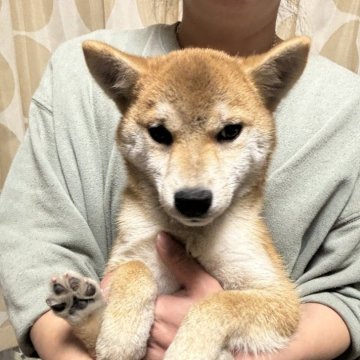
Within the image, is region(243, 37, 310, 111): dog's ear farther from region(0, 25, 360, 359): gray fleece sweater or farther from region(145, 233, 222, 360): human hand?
region(145, 233, 222, 360): human hand

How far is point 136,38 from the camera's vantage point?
1.35 m

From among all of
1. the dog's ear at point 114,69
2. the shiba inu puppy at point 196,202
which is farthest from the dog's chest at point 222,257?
the dog's ear at point 114,69

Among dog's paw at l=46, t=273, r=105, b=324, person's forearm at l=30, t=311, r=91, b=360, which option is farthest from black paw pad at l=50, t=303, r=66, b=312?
person's forearm at l=30, t=311, r=91, b=360

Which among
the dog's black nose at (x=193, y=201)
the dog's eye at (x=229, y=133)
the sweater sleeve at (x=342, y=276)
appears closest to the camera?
the dog's black nose at (x=193, y=201)

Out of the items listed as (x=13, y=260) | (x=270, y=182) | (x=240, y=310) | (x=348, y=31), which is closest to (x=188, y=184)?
(x=240, y=310)

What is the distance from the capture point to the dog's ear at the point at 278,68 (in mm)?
1000

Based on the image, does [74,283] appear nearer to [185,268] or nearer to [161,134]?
[185,268]

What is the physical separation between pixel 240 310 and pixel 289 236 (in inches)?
13.0

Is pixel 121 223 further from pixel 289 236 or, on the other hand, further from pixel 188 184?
pixel 289 236

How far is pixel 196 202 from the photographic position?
0.87 m

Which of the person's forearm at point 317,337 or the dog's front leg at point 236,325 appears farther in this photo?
the person's forearm at point 317,337

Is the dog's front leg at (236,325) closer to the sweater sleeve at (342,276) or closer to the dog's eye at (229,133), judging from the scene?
the sweater sleeve at (342,276)

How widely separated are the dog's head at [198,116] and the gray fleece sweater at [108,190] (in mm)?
136

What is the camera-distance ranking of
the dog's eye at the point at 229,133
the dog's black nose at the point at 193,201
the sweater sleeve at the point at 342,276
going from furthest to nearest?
the sweater sleeve at the point at 342,276 < the dog's eye at the point at 229,133 < the dog's black nose at the point at 193,201
